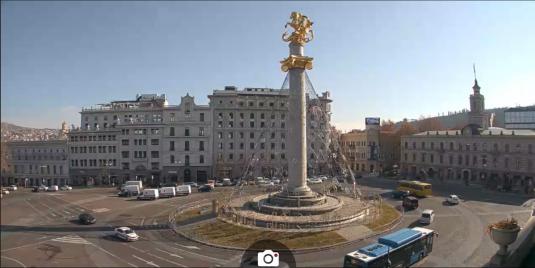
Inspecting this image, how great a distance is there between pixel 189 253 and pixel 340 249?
1217cm

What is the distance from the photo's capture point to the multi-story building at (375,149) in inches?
3922

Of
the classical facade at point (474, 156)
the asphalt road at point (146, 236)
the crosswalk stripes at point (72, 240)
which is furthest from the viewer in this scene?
the classical facade at point (474, 156)

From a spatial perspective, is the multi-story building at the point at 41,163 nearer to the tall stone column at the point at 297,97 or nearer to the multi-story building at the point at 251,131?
the multi-story building at the point at 251,131

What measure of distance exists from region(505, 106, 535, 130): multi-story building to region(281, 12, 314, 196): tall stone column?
151 ft

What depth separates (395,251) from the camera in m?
24.2

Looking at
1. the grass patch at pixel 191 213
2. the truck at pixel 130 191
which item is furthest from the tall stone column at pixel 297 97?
the truck at pixel 130 191

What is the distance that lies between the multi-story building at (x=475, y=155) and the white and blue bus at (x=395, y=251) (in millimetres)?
42734

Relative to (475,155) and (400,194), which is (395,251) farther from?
(475,155)

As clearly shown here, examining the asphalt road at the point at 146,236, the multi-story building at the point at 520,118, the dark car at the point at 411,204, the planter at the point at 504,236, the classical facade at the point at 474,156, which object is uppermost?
the multi-story building at the point at 520,118

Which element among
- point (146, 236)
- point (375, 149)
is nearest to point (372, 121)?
point (375, 149)

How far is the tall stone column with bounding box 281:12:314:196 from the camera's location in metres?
39.1

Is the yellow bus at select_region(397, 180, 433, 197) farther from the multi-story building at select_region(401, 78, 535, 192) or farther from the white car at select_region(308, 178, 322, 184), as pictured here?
the white car at select_region(308, 178, 322, 184)

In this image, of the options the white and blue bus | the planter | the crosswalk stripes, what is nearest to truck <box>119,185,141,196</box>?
the crosswalk stripes

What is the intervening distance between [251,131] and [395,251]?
60.7 m
